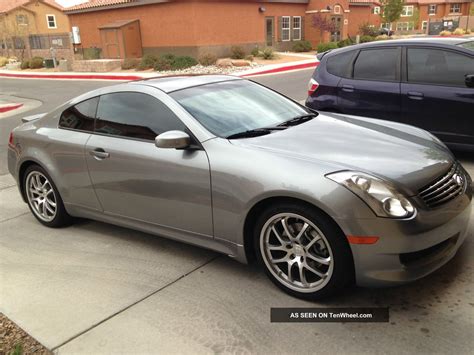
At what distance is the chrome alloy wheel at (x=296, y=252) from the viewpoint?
3031 mm

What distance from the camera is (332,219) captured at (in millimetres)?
2924

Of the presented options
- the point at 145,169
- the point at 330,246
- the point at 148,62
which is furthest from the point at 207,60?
the point at 330,246

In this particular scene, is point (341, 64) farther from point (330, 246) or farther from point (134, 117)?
point (330, 246)

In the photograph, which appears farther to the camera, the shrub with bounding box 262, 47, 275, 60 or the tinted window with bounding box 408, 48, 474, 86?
the shrub with bounding box 262, 47, 275, 60

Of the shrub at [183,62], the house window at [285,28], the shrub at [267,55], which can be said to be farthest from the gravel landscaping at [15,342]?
the house window at [285,28]

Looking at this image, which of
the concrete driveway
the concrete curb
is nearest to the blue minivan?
the concrete driveway

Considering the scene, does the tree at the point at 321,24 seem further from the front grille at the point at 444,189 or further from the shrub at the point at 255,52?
the front grille at the point at 444,189

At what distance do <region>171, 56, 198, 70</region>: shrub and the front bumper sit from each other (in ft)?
77.3

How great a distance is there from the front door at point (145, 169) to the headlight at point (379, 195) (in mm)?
1063

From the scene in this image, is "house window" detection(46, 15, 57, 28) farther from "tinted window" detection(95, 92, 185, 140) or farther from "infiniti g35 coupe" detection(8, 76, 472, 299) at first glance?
"tinted window" detection(95, 92, 185, 140)

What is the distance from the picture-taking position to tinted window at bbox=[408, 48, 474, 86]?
5559 millimetres

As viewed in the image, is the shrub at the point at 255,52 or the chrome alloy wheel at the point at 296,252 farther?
the shrub at the point at 255,52

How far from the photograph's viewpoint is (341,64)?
6594 millimetres

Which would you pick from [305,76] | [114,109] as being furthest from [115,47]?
[114,109]
